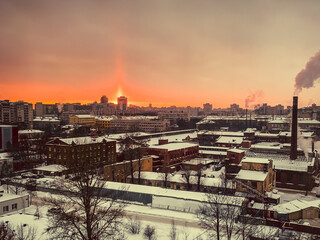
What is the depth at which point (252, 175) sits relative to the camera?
28672 mm

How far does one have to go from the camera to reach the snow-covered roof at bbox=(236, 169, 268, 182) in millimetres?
27752

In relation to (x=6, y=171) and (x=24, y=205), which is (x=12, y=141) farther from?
(x=24, y=205)

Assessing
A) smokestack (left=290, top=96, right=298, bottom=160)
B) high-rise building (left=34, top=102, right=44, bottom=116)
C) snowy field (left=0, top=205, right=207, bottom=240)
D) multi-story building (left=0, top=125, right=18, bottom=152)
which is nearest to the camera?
snowy field (left=0, top=205, right=207, bottom=240)

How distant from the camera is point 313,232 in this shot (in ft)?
60.5

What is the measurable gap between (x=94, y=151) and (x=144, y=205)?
21028mm

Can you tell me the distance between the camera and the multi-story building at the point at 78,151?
3919 centimetres

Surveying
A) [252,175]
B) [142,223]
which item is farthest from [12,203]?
[252,175]

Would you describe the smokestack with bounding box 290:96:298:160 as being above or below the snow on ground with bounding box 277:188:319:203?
above

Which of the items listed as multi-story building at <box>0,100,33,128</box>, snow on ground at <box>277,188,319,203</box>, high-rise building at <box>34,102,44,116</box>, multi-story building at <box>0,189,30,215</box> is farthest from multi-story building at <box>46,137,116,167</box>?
high-rise building at <box>34,102,44,116</box>

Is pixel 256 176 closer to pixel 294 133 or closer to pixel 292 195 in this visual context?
pixel 292 195

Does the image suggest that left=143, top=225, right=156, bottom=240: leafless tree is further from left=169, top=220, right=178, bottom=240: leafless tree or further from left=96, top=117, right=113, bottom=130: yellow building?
left=96, top=117, right=113, bottom=130: yellow building

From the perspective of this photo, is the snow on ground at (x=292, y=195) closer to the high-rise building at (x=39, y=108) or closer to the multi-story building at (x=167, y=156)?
the multi-story building at (x=167, y=156)

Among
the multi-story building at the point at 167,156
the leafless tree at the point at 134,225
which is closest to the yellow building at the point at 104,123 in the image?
the multi-story building at the point at 167,156

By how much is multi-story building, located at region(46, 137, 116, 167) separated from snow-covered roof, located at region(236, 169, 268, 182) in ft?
64.1
